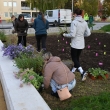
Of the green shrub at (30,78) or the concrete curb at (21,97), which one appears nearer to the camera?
the concrete curb at (21,97)

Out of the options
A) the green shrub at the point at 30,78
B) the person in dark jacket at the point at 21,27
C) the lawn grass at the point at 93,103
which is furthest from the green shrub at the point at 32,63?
the person in dark jacket at the point at 21,27

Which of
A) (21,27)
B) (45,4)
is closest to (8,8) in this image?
(45,4)

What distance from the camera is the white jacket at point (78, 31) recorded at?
534cm

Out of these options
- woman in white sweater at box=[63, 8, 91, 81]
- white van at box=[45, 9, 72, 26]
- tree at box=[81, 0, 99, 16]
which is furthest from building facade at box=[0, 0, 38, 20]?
woman in white sweater at box=[63, 8, 91, 81]

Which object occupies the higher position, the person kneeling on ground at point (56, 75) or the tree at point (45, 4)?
the tree at point (45, 4)

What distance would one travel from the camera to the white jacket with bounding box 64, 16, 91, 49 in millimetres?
5336

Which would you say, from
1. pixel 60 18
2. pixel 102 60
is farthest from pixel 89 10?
pixel 102 60

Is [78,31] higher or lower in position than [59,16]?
lower

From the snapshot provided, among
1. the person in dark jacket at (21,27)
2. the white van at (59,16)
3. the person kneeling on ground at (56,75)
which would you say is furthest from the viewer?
the white van at (59,16)

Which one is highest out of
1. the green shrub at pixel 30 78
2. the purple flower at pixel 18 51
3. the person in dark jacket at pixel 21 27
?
the person in dark jacket at pixel 21 27

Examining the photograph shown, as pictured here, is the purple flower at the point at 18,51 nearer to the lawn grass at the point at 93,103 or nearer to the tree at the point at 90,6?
the lawn grass at the point at 93,103

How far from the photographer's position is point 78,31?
545 cm

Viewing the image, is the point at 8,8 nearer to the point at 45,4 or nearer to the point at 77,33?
the point at 45,4

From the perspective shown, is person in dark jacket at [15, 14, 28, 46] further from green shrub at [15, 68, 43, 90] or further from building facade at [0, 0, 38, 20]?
building facade at [0, 0, 38, 20]
